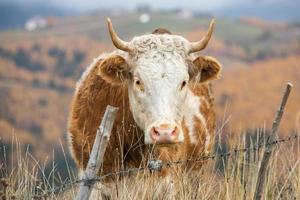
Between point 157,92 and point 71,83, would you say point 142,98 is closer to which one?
point 157,92

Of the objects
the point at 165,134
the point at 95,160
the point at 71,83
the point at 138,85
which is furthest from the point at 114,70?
the point at 71,83

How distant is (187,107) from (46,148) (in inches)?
4343

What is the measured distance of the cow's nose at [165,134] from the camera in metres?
6.78

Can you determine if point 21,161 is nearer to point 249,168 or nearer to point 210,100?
point 249,168

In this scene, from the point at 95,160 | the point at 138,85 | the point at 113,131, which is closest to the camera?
the point at 95,160

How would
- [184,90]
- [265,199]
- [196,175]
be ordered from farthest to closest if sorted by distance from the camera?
[196,175], [184,90], [265,199]

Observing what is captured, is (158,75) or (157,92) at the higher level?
(158,75)

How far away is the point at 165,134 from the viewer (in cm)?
677

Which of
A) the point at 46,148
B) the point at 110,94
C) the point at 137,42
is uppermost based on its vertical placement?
the point at 137,42

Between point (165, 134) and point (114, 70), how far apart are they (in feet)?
4.57

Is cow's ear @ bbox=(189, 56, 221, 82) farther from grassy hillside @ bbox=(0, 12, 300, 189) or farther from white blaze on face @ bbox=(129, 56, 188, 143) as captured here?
grassy hillside @ bbox=(0, 12, 300, 189)

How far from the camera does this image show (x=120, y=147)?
7777 millimetres

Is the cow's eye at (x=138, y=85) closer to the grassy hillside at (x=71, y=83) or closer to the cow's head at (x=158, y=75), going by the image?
the cow's head at (x=158, y=75)

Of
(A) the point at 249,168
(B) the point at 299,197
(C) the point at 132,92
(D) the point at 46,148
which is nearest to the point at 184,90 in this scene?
(C) the point at 132,92
